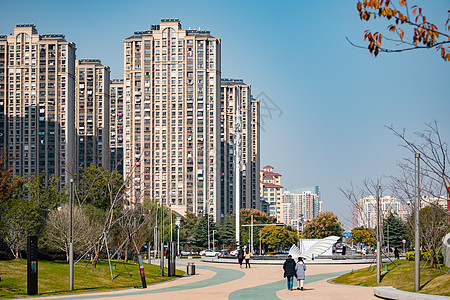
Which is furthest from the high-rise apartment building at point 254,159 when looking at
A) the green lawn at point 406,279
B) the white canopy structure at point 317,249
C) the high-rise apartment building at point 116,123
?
the green lawn at point 406,279

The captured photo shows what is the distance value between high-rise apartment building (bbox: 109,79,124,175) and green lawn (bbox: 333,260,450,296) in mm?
123920

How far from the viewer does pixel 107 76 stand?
15925 centimetres

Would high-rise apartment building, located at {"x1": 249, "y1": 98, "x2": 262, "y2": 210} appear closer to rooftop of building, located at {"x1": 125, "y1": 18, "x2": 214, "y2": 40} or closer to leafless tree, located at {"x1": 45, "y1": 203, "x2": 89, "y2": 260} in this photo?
rooftop of building, located at {"x1": 125, "y1": 18, "x2": 214, "y2": 40}

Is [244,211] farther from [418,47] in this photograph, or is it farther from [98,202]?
[418,47]

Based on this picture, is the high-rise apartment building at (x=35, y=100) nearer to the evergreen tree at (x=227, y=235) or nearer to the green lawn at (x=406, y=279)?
the evergreen tree at (x=227, y=235)

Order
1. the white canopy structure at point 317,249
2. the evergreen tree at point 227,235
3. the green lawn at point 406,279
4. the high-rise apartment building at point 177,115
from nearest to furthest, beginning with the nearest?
the green lawn at point 406,279 < the white canopy structure at point 317,249 < the evergreen tree at point 227,235 < the high-rise apartment building at point 177,115

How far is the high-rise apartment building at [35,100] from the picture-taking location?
129 metres

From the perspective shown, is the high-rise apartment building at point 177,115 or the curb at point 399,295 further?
the high-rise apartment building at point 177,115

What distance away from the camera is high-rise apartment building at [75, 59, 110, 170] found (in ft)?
502

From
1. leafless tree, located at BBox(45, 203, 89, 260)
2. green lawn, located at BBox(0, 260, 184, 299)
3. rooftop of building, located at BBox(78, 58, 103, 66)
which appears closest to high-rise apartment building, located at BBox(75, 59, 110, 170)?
rooftop of building, located at BBox(78, 58, 103, 66)

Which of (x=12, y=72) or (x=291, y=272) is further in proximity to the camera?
(x=12, y=72)

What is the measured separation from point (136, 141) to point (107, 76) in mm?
30295

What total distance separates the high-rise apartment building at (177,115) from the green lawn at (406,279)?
339 feet

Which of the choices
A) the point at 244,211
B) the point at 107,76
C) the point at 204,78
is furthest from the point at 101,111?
the point at 244,211
